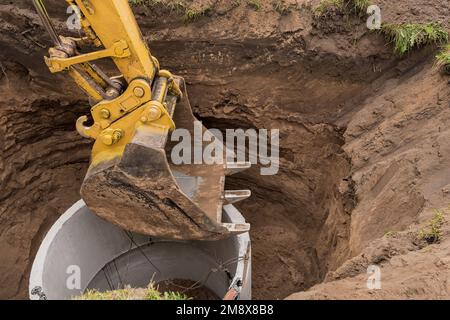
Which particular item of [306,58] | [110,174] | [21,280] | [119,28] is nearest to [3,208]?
[21,280]

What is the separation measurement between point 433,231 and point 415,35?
106 inches

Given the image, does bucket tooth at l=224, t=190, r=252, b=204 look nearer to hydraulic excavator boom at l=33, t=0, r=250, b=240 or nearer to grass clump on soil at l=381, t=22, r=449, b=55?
hydraulic excavator boom at l=33, t=0, r=250, b=240

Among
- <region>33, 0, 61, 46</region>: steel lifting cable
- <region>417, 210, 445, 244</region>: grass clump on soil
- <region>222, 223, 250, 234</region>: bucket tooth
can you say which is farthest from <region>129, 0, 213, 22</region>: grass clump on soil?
<region>417, 210, 445, 244</region>: grass clump on soil

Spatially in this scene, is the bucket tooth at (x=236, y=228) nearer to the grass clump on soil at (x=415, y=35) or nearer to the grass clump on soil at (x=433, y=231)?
the grass clump on soil at (x=433, y=231)

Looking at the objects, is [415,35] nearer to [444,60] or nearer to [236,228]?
[444,60]

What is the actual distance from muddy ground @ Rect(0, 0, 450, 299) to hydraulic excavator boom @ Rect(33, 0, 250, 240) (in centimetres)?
138

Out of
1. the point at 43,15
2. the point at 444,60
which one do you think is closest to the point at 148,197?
the point at 43,15

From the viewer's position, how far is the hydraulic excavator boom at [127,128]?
418 centimetres

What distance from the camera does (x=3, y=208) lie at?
637cm

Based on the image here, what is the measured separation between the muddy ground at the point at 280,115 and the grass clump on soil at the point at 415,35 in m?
0.13

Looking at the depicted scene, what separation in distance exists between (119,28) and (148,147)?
1.07 meters

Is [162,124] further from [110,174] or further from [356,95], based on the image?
[356,95]

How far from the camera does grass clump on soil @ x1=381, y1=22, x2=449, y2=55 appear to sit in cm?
536

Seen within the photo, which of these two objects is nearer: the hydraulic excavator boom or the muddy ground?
the hydraulic excavator boom
